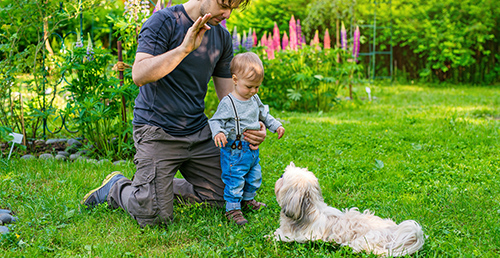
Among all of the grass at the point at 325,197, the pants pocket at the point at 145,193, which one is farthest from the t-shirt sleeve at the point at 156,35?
the grass at the point at 325,197

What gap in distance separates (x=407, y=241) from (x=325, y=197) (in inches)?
42.9

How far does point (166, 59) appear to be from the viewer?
2.67 m

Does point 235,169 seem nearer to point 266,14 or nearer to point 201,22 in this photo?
point 201,22

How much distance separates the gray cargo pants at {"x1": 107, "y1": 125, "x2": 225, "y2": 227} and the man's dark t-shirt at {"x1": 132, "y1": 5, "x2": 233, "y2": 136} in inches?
3.4

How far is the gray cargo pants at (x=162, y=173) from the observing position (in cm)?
304

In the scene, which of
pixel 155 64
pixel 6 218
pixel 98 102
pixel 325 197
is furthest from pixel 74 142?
pixel 325 197

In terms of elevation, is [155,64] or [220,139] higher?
[155,64]

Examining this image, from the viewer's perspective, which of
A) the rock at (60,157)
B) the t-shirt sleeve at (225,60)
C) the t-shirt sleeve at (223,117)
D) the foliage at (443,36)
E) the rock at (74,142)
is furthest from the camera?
the foliage at (443,36)

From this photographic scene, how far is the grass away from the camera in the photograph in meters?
2.66

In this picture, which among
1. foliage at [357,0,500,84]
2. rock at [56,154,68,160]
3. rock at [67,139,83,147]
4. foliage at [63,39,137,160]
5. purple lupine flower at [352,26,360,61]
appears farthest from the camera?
foliage at [357,0,500,84]

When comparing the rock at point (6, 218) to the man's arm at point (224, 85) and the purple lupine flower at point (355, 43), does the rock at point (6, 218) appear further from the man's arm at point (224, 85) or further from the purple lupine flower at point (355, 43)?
the purple lupine flower at point (355, 43)

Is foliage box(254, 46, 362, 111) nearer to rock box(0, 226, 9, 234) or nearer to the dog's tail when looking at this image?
the dog's tail

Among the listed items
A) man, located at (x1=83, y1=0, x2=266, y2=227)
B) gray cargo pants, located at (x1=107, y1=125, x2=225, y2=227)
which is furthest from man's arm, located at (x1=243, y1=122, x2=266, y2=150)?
gray cargo pants, located at (x1=107, y1=125, x2=225, y2=227)

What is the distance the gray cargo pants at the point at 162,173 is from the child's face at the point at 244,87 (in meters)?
0.46
